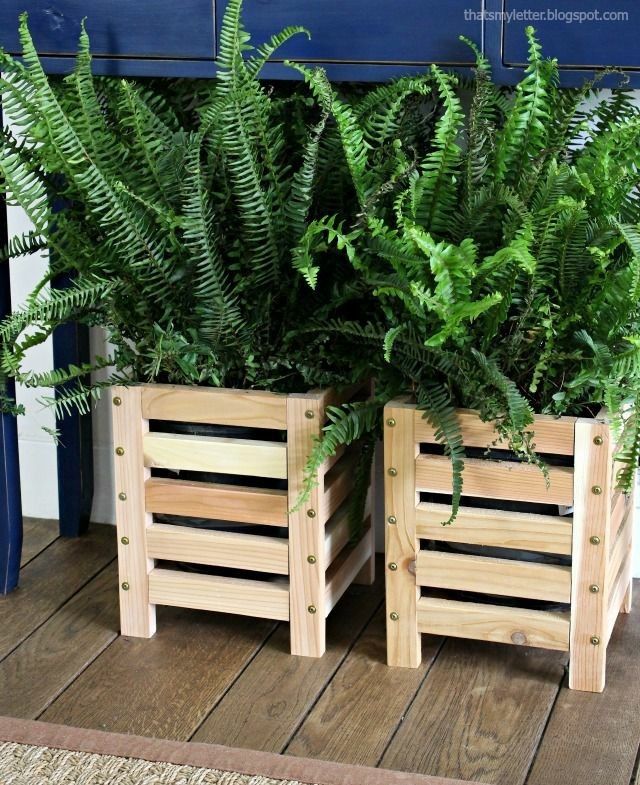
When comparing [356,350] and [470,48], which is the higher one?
[470,48]

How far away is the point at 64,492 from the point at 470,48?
3.69ft

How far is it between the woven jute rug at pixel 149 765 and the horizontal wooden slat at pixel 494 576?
0.98 ft

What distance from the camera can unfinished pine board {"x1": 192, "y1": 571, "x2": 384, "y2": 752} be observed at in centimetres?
150

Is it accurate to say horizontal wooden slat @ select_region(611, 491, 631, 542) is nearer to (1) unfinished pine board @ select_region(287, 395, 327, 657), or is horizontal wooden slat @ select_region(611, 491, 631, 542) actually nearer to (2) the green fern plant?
(2) the green fern plant

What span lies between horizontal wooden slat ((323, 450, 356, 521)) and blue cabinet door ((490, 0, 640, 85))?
24.8 inches

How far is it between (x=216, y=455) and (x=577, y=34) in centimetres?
76

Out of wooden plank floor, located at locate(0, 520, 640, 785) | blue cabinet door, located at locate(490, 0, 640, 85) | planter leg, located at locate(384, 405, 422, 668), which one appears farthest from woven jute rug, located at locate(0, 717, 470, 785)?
blue cabinet door, located at locate(490, 0, 640, 85)

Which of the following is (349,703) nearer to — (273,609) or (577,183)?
(273,609)

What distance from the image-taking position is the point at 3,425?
6.19ft

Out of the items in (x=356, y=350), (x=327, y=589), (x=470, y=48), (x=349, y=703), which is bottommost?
(x=349, y=703)

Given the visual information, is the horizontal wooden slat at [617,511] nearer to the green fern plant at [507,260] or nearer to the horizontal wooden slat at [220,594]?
the green fern plant at [507,260]

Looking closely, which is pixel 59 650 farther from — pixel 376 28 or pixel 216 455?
pixel 376 28

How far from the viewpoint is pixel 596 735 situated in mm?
1492

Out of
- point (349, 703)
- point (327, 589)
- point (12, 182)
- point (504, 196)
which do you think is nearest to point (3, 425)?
point (12, 182)
